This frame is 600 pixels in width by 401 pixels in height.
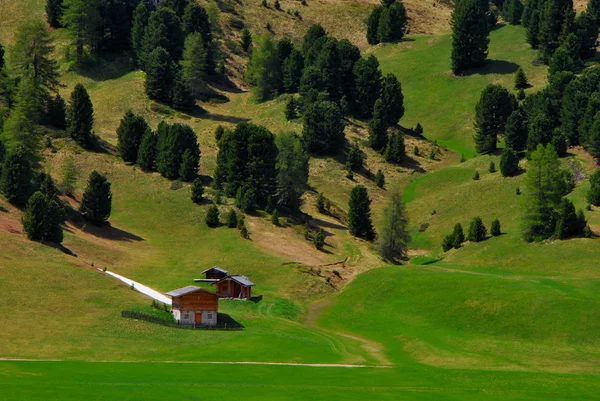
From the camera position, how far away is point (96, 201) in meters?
146

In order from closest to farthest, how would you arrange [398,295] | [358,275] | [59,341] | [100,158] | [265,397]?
[265,397], [59,341], [398,295], [358,275], [100,158]

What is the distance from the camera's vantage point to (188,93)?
651ft

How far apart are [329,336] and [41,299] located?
107ft

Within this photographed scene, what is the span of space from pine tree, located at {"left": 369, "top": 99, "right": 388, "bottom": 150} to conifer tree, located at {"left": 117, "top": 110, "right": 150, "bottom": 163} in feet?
152

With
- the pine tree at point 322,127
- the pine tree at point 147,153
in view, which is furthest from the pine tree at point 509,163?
the pine tree at point 147,153

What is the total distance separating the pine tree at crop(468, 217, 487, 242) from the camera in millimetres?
147625

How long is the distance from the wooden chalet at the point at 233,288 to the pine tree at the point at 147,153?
4779cm

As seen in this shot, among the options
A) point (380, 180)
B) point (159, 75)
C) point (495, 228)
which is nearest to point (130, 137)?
point (159, 75)

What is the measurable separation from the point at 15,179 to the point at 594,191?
8612 cm

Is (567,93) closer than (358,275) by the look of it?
No

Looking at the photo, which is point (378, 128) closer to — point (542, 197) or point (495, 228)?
point (495, 228)

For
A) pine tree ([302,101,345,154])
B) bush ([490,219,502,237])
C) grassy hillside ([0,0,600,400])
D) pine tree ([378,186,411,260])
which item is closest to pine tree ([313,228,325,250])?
grassy hillside ([0,0,600,400])

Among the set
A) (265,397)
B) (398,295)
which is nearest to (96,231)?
(398,295)

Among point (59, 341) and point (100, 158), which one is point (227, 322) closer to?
point (59, 341)
